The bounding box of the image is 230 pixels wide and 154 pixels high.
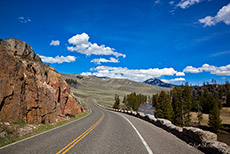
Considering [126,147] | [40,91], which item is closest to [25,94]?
[40,91]

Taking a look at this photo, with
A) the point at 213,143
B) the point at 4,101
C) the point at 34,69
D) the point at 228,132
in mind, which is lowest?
the point at 228,132

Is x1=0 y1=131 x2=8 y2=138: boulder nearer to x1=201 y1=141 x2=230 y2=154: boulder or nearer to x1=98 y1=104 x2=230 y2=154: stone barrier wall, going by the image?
x1=98 y1=104 x2=230 y2=154: stone barrier wall

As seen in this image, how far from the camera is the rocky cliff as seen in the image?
1202 centimetres

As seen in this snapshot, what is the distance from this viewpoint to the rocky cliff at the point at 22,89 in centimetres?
1202

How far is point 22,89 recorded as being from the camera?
46.4ft

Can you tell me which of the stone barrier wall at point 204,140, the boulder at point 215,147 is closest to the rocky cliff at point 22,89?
the stone barrier wall at point 204,140

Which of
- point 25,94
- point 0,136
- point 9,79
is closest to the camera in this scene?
point 0,136

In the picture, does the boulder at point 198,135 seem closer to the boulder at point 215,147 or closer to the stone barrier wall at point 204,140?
the stone barrier wall at point 204,140

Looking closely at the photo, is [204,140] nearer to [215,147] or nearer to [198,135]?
[198,135]

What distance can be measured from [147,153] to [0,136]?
349 inches

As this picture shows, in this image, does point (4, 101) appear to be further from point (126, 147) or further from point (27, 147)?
point (126, 147)

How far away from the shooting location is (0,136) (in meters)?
8.54

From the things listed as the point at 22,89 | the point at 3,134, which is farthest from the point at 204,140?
the point at 22,89

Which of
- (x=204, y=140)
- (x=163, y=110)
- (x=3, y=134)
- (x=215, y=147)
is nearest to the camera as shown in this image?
(x=215, y=147)
